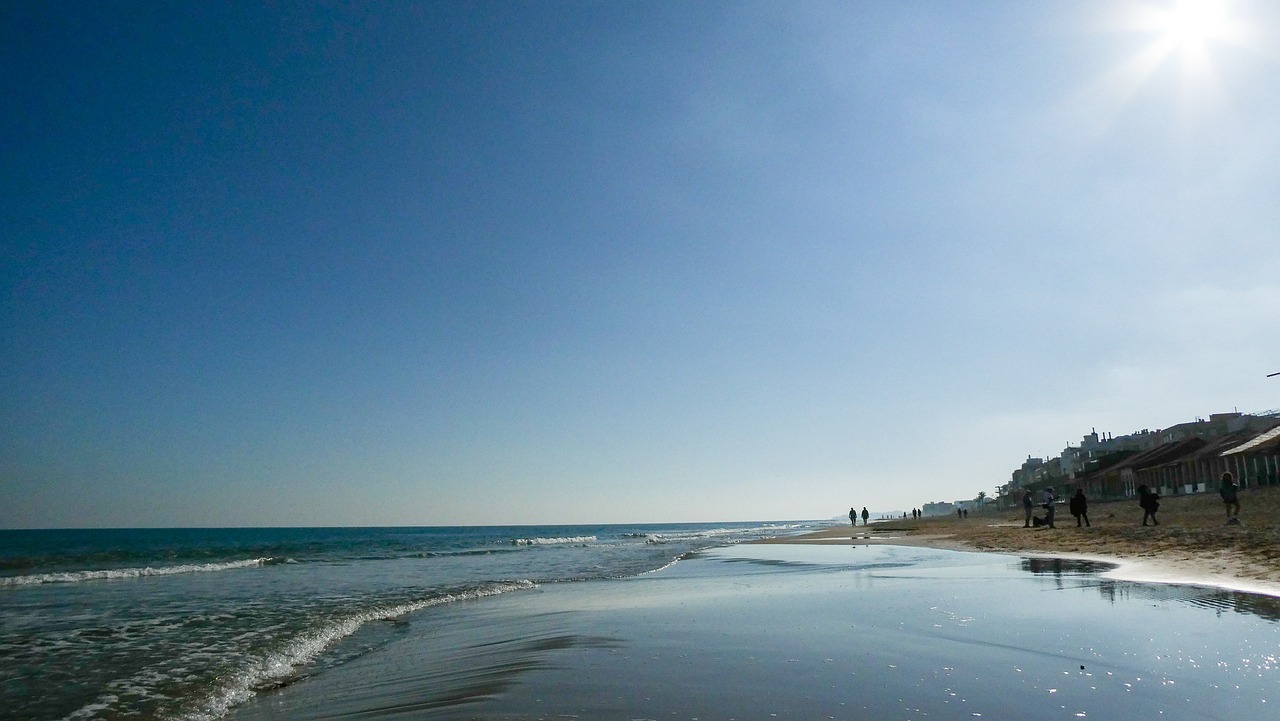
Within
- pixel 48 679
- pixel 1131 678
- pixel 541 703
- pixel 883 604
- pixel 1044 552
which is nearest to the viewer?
pixel 1131 678

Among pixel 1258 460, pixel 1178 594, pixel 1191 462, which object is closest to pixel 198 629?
pixel 1178 594

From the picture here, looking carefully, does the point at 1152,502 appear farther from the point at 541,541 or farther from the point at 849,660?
the point at 541,541

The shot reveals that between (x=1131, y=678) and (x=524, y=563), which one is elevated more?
(x=1131, y=678)

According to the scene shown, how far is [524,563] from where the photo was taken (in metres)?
33.3

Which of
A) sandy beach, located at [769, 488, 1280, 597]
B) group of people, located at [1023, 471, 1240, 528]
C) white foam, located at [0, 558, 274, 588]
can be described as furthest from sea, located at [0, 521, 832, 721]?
group of people, located at [1023, 471, 1240, 528]

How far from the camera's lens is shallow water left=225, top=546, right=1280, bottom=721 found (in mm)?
5836

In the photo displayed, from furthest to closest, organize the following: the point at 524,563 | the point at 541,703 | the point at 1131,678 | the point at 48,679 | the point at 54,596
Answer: the point at 524,563 < the point at 54,596 < the point at 48,679 < the point at 541,703 < the point at 1131,678

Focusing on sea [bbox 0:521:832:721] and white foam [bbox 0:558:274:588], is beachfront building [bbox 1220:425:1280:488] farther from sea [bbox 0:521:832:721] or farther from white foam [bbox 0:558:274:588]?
white foam [bbox 0:558:274:588]

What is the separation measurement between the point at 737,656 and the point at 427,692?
355cm

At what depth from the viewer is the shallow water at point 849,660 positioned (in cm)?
584

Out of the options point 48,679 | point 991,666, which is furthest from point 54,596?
point 991,666

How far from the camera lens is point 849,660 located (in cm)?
759

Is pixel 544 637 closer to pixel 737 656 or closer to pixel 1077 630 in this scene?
pixel 737 656

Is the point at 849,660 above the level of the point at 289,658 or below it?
above
